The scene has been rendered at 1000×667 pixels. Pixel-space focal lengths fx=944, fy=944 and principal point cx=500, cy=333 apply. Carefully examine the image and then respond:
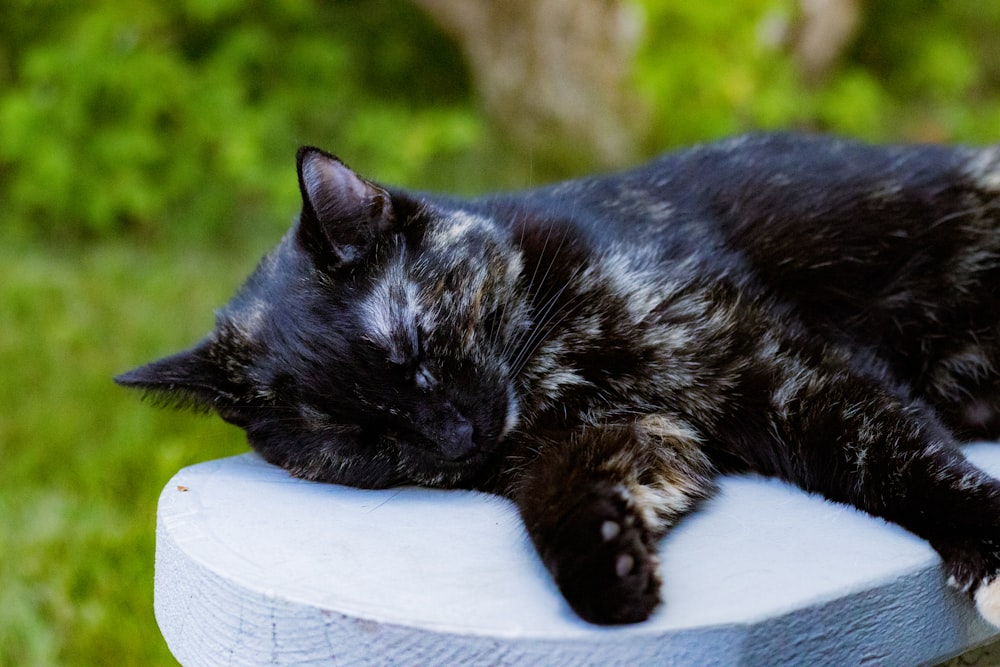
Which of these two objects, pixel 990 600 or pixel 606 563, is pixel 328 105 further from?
pixel 990 600

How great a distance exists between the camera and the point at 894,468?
6.15ft

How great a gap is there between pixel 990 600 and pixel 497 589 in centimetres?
89

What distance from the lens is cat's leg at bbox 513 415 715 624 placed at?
1.50 metres

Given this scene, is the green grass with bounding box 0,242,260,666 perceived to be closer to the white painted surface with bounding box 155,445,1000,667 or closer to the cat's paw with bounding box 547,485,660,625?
the white painted surface with bounding box 155,445,1000,667

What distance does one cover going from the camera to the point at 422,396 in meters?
1.91

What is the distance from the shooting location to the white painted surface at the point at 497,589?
1.49 metres

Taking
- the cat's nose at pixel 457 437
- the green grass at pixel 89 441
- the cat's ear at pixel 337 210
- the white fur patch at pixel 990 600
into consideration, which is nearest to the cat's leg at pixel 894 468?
the white fur patch at pixel 990 600

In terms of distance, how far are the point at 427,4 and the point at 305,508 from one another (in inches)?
189

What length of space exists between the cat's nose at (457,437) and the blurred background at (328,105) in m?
3.01

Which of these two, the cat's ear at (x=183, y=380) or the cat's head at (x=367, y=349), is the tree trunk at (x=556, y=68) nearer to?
the cat's head at (x=367, y=349)

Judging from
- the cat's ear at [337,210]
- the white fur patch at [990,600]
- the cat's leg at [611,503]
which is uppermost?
the cat's ear at [337,210]

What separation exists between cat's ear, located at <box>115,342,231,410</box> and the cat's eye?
496 mm

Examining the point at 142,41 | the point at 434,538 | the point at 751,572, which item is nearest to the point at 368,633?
the point at 434,538

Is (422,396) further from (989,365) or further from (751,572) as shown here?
(989,365)
